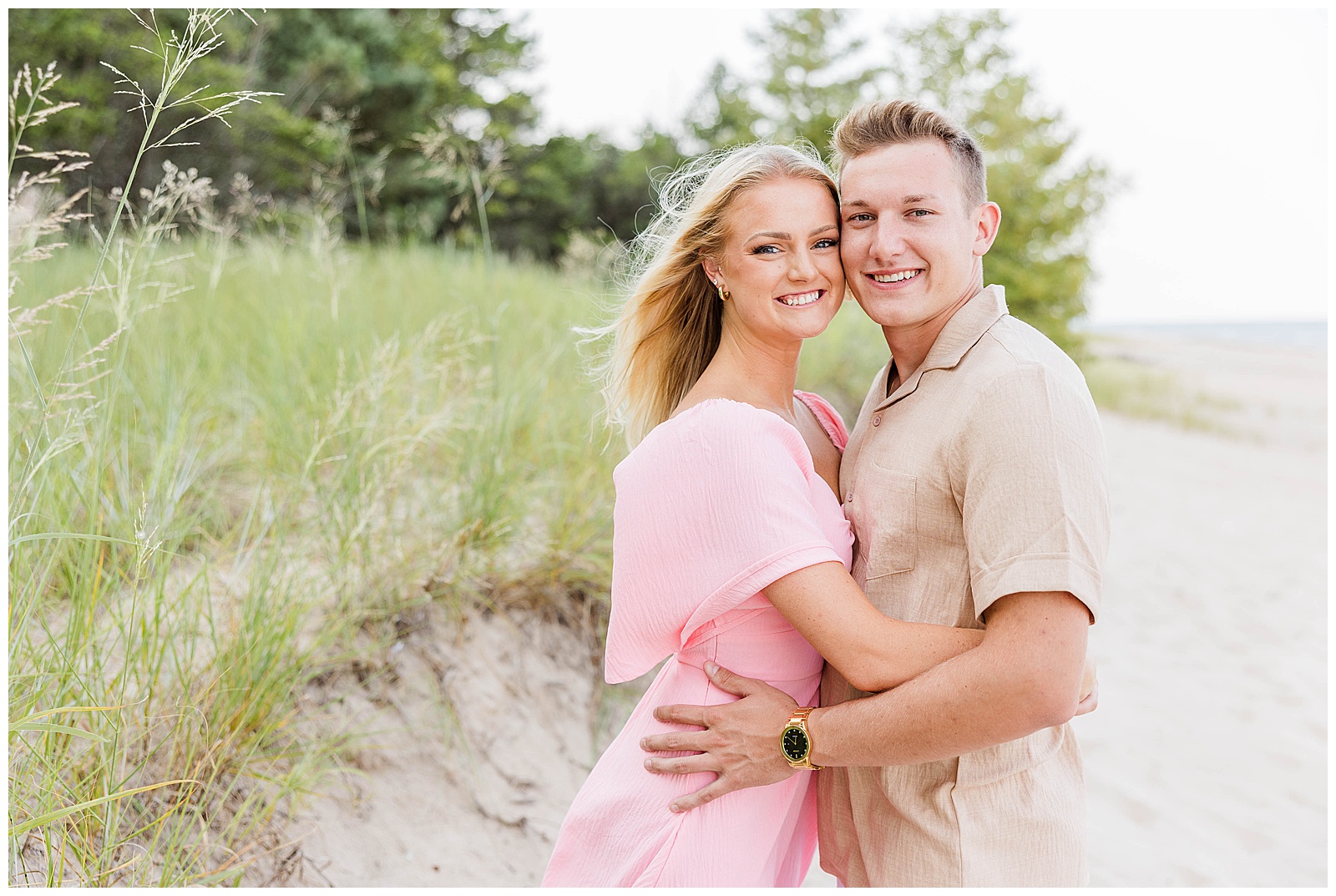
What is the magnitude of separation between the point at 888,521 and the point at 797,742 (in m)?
0.50

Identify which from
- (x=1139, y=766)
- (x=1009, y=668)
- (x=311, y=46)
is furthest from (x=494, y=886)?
(x=311, y=46)

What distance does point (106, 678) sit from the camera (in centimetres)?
232

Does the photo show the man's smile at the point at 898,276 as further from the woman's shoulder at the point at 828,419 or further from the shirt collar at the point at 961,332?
the woman's shoulder at the point at 828,419

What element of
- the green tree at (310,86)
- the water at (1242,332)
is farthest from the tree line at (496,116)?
the water at (1242,332)

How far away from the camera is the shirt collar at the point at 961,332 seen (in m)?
1.80

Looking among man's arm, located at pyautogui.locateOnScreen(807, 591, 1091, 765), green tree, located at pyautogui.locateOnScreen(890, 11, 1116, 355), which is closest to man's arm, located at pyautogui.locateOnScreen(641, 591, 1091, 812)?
man's arm, located at pyautogui.locateOnScreen(807, 591, 1091, 765)

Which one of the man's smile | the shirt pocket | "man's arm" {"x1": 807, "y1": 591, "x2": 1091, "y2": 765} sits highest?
the man's smile

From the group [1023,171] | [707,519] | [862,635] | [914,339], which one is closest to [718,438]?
[707,519]

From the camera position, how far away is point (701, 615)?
1.77m

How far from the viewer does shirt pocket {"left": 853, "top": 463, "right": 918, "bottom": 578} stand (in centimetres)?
178

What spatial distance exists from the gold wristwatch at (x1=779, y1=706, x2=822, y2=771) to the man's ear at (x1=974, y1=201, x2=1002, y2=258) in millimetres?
1156

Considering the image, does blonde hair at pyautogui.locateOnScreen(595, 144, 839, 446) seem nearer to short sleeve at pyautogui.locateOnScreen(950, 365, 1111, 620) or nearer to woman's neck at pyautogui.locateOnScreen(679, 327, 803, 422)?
woman's neck at pyautogui.locateOnScreen(679, 327, 803, 422)

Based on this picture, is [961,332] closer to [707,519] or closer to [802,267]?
[802,267]

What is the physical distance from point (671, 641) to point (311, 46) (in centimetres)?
1718
